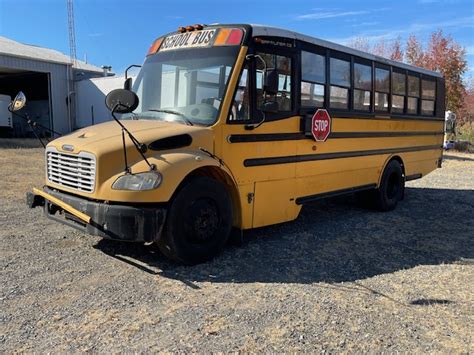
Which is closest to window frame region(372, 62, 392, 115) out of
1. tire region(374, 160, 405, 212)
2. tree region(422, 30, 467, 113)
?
tire region(374, 160, 405, 212)

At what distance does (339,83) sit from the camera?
6.47 m

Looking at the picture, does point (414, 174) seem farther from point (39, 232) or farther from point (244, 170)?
point (39, 232)

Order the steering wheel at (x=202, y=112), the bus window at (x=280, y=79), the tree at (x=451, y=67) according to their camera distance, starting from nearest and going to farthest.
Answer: the steering wheel at (x=202, y=112), the bus window at (x=280, y=79), the tree at (x=451, y=67)

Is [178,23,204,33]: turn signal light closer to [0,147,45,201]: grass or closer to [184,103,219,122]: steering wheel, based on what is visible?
[184,103,219,122]: steering wheel

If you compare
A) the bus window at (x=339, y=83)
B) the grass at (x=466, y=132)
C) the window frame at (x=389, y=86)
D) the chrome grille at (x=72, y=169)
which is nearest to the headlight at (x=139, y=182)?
the chrome grille at (x=72, y=169)

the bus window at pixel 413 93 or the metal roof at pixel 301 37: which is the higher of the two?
the metal roof at pixel 301 37

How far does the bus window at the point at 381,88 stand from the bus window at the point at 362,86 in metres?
0.26

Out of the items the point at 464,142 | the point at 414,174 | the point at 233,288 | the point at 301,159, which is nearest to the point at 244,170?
the point at 301,159

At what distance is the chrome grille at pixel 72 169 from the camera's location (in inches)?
168

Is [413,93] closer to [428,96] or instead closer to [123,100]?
[428,96]

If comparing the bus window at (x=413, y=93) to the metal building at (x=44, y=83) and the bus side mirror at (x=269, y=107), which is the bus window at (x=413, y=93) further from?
the metal building at (x=44, y=83)

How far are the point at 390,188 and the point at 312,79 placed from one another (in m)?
3.23

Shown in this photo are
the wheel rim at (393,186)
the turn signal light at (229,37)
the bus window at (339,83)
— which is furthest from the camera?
the wheel rim at (393,186)

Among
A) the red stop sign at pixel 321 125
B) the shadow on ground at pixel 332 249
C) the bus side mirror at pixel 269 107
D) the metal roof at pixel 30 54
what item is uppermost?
the metal roof at pixel 30 54
